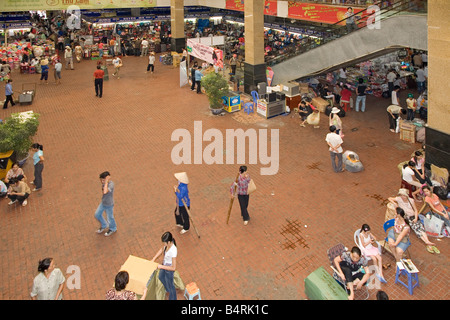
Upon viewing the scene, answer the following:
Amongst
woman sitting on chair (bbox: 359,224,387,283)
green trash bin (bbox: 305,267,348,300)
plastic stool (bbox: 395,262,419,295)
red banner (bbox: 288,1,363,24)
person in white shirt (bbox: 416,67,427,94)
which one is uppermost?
red banner (bbox: 288,1,363,24)

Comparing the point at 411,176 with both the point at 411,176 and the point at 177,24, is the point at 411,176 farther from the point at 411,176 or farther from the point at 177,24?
the point at 177,24

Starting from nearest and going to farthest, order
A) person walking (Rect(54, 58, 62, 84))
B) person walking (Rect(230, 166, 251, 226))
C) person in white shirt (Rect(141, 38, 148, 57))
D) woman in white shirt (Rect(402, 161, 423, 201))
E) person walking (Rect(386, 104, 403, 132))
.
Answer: person walking (Rect(230, 166, 251, 226)) → woman in white shirt (Rect(402, 161, 423, 201)) → person walking (Rect(386, 104, 403, 132)) → person walking (Rect(54, 58, 62, 84)) → person in white shirt (Rect(141, 38, 148, 57))

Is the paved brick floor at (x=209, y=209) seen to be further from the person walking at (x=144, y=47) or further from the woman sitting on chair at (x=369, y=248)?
the person walking at (x=144, y=47)

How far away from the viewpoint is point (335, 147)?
10734mm

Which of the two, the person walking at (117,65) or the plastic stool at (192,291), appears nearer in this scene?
the plastic stool at (192,291)

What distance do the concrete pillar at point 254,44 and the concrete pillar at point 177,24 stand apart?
11656 mm

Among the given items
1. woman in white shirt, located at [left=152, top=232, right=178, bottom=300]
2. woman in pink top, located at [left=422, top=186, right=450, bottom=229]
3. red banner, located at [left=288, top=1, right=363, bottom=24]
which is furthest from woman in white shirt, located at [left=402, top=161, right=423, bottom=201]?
red banner, located at [left=288, top=1, right=363, bottom=24]

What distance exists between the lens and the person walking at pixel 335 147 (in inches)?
421

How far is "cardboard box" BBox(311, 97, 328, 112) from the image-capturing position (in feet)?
51.3

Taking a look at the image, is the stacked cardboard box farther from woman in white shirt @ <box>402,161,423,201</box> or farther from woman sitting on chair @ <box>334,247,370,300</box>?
woman sitting on chair @ <box>334,247,370,300</box>

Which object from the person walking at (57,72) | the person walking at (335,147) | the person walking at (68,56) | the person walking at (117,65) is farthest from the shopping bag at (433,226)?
the person walking at (68,56)

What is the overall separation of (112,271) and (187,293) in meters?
1.89

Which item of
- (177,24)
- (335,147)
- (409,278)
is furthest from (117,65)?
Result: (409,278)

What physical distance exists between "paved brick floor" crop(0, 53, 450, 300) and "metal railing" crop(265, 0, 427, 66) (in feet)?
11.6
